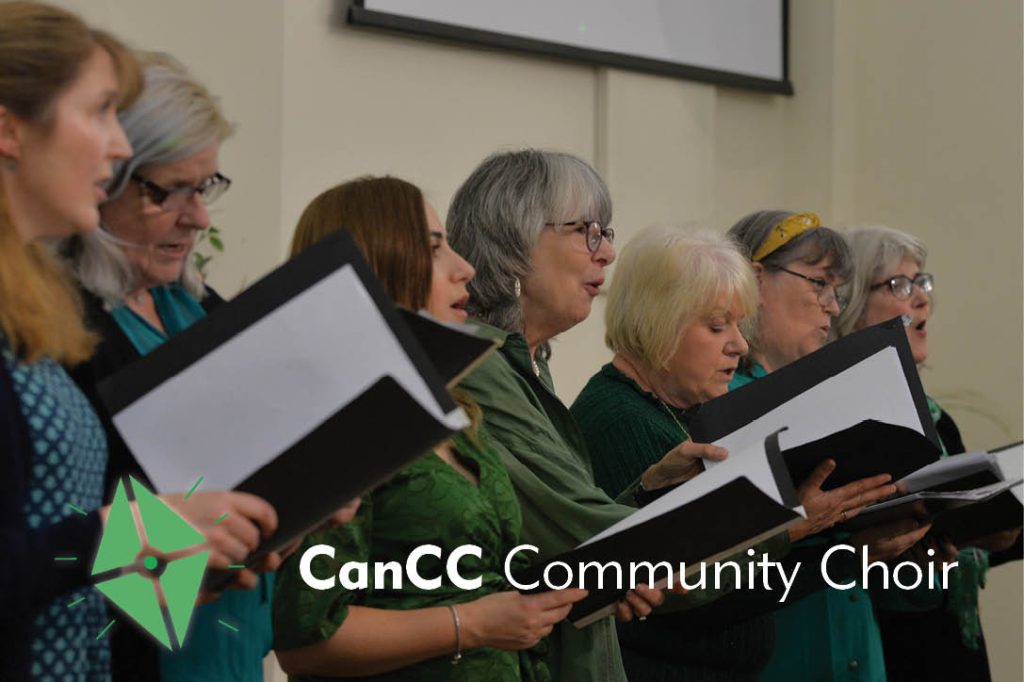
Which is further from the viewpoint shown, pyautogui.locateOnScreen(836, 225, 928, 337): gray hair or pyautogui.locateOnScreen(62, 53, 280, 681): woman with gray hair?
pyautogui.locateOnScreen(836, 225, 928, 337): gray hair

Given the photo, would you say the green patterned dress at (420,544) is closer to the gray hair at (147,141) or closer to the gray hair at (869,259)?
the gray hair at (147,141)

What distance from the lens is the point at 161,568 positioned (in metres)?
1.49

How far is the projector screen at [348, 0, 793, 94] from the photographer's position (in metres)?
4.88

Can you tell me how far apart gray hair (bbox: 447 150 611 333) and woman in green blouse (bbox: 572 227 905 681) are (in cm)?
24

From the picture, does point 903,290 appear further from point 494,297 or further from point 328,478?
point 328,478

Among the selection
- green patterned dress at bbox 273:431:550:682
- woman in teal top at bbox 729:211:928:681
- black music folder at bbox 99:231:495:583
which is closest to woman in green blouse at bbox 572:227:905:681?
woman in teal top at bbox 729:211:928:681

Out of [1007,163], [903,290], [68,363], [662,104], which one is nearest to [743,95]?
[662,104]

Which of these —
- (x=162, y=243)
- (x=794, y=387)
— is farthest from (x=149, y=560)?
(x=794, y=387)

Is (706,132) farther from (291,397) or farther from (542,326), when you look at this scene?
(291,397)

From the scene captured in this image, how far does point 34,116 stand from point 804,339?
7.71 feet

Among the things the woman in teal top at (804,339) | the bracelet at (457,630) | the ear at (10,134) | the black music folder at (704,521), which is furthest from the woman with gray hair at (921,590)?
the ear at (10,134)

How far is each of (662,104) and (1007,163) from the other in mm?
1326

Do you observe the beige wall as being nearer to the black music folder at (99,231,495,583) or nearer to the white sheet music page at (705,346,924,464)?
the white sheet music page at (705,346,924,464)

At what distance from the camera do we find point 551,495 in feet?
7.73
